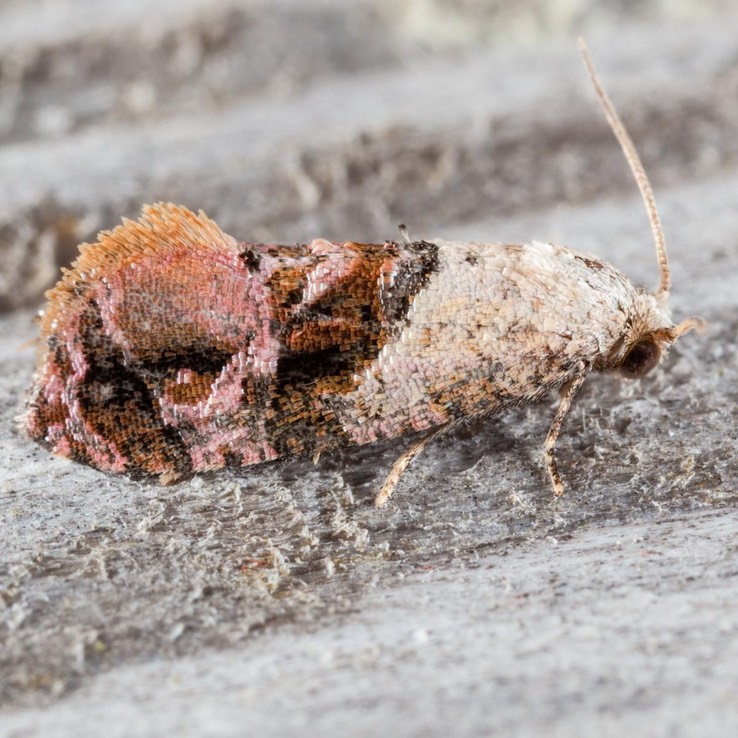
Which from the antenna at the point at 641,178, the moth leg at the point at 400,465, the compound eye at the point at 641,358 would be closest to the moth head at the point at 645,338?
the compound eye at the point at 641,358

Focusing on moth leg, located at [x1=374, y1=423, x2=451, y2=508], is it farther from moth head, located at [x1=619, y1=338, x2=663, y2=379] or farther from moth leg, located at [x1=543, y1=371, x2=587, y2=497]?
moth head, located at [x1=619, y1=338, x2=663, y2=379]

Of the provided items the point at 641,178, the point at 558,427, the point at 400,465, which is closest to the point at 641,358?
the point at 558,427

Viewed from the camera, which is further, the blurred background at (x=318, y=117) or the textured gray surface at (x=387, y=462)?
the blurred background at (x=318, y=117)

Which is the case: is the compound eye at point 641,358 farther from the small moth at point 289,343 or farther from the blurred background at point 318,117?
the blurred background at point 318,117

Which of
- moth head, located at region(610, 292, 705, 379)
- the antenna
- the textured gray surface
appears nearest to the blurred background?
the textured gray surface

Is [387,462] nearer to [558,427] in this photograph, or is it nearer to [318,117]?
[558,427]

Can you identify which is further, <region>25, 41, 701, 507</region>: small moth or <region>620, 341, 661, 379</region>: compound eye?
<region>620, 341, 661, 379</region>: compound eye
